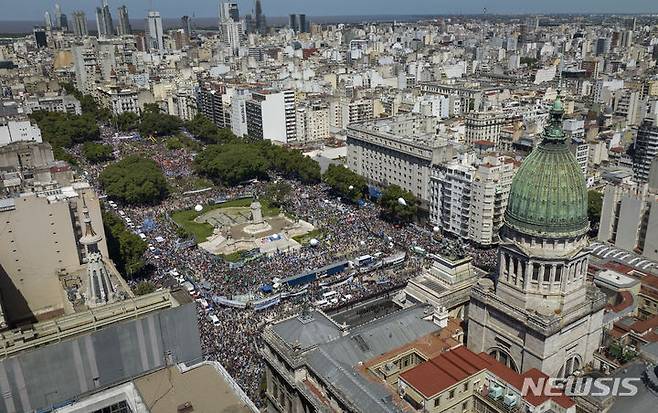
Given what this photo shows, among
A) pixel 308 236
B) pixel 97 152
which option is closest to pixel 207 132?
pixel 97 152

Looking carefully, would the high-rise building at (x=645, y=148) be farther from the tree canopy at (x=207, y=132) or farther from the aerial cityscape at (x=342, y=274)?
the tree canopy at (x=207, y=132)

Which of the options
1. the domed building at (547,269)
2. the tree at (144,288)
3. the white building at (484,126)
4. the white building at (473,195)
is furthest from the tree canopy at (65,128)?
the domed building at (547,269)

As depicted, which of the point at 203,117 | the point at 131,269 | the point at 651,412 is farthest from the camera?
the point at 203,117

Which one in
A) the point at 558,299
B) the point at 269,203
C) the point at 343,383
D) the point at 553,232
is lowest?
the point at 269,203

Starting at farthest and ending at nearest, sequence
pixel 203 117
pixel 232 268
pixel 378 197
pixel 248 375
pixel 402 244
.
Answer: pixel 203 117 < pixel 378 197 < pixel 402 244 < pixel 232 268 < pixel 248 375

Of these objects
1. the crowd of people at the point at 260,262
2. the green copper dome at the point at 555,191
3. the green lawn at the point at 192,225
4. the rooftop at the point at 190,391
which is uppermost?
the green copper dome at the point at 555,191

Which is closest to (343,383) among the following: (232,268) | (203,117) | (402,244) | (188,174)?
(232,268)

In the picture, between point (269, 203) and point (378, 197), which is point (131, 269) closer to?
point (269, 203)
